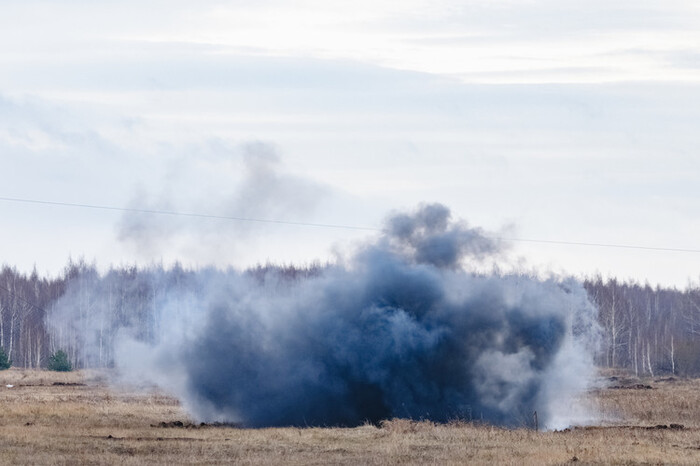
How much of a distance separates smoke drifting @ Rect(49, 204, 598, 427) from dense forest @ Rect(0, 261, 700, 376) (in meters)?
56.1

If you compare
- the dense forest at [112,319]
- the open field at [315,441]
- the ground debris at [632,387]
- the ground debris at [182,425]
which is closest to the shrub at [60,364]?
the dense forest at [112,319]

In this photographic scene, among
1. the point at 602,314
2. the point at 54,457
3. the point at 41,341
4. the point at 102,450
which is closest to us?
the point at 54,457

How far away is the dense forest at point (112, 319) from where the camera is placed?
4815 inches

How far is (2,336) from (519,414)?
298ft

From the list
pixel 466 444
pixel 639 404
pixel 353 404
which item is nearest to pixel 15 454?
pixel 466 444

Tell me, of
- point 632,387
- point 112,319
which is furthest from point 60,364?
point 632,387

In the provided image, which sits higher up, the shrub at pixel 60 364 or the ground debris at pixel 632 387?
the shrub at pixel 60 364

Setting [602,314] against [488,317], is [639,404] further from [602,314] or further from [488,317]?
[602,314]

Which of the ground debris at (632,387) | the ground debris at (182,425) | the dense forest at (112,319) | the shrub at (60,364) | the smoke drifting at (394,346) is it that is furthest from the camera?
the dense forest at (112,319)

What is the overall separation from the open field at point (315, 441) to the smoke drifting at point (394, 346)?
3276 millimetres

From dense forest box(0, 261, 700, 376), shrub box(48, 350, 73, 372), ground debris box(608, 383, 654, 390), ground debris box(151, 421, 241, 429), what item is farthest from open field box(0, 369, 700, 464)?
dense forest box(0, 261, 700, 376)

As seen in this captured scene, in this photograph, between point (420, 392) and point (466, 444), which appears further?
point (420, 392)

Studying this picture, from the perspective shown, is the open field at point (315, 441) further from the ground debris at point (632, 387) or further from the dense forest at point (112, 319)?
the dense forest at point (112, 319)

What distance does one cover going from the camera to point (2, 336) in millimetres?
130375
